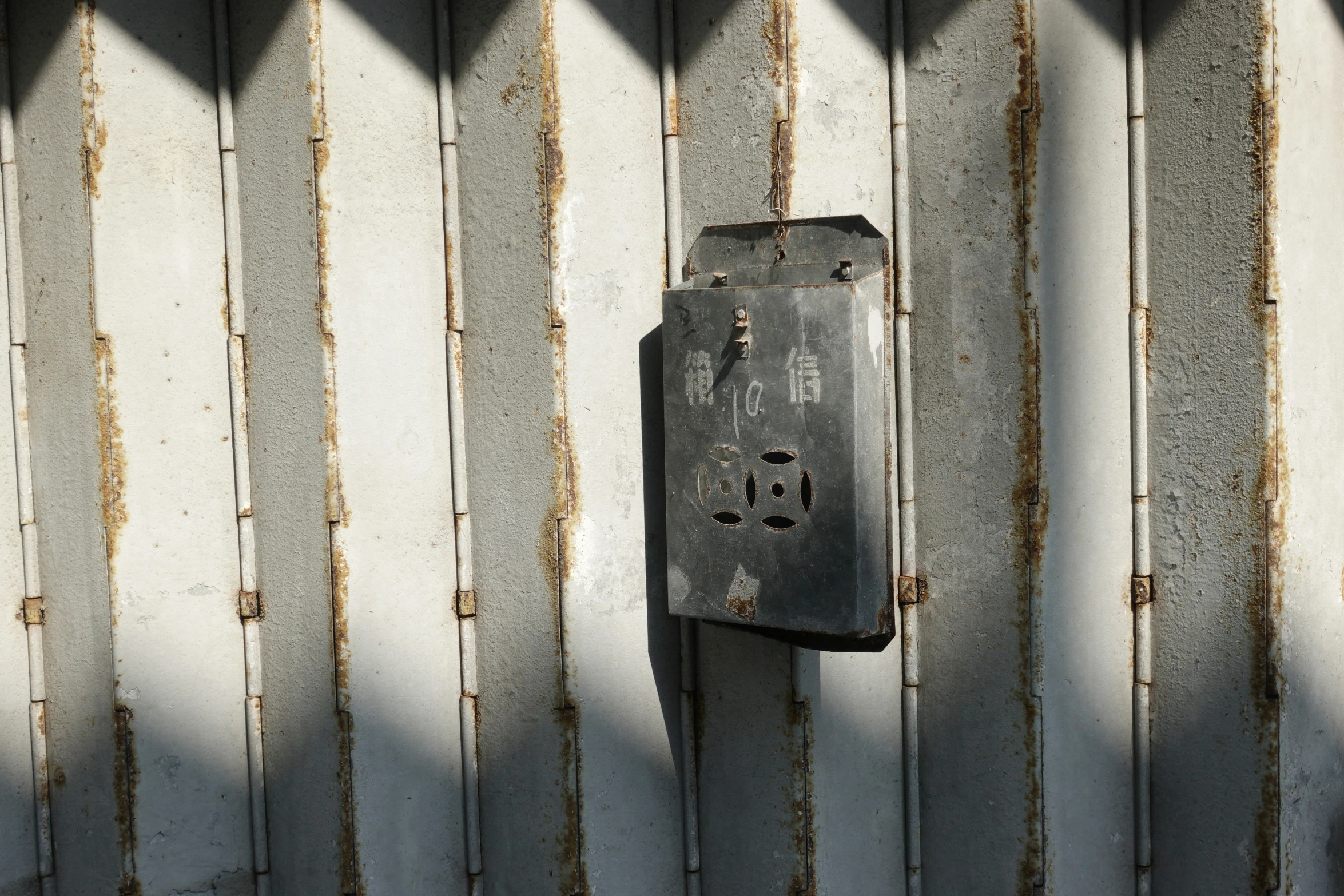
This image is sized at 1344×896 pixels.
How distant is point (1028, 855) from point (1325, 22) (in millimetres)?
2900

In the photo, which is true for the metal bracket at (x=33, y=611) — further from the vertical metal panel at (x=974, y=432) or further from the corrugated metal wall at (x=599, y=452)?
the vertical metal panel at (x=974, y=432)

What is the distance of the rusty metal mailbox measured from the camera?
326 cm

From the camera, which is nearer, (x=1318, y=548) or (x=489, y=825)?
(x=1318, y=548)

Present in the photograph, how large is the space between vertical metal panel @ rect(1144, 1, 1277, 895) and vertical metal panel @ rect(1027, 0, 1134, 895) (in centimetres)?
11

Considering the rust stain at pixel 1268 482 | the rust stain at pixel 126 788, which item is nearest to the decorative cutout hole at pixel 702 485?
the rust stain at pixel 1268 482

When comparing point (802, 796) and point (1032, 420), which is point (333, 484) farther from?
point (1032, 420)

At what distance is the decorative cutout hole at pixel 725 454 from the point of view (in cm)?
341

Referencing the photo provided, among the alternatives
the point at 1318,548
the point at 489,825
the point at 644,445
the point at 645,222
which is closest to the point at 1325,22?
the point at 1318,548

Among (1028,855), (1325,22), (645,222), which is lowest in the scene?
(1028,855)

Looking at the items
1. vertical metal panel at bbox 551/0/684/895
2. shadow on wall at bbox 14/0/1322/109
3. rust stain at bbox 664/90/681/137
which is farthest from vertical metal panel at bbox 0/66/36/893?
rust stain at bbox 664/90/681/137

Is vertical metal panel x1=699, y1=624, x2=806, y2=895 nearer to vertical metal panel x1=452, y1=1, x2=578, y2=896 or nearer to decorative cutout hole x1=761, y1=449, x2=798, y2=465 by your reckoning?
vertical metal panel x1=452, y1=1, x2=578, y2=896

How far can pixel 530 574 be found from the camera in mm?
3646

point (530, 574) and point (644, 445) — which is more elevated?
point (644, 445)

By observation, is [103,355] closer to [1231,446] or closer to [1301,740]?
[1231,446]
